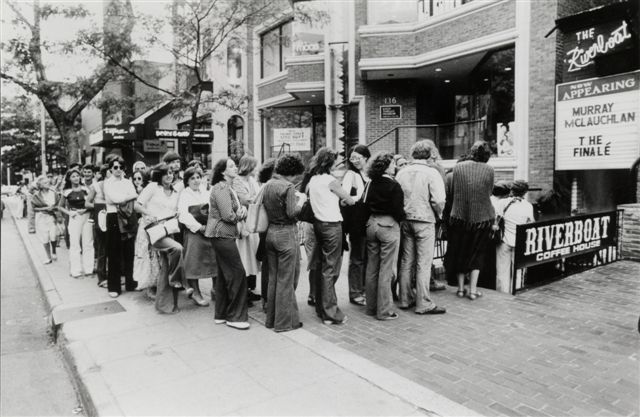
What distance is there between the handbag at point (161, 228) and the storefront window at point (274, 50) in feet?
46.9

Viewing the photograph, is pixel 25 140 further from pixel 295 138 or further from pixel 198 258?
pixel 198 258

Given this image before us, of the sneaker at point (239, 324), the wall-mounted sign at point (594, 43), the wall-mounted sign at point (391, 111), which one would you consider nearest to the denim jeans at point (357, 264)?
the sneaker at point (239, 324)

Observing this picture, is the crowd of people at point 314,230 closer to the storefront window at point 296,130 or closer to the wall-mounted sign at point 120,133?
the storefront window at point 296,130

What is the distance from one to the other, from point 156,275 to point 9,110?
3445 cm

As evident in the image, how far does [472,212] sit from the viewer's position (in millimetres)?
6531

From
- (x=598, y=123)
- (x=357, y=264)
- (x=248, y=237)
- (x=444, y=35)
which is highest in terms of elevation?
(x=444, y=35)

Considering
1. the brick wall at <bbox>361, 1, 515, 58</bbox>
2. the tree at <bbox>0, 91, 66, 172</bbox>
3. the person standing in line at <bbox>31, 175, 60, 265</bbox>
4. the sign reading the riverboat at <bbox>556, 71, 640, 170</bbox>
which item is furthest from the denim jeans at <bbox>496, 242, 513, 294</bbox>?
the tree at <bbox>0, 91, 66, 172</bbox>

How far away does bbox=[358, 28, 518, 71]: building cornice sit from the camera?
12.7 m

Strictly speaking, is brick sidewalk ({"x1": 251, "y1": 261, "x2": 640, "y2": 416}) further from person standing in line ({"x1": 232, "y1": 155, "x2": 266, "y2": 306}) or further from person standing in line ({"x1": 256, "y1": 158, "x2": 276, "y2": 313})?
person standing in line ({"x1": 232, "y1": 155, "x2": 266, "y2": 306})

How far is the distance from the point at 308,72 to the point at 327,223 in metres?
13.5

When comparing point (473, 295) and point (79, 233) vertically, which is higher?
point (79, 233)

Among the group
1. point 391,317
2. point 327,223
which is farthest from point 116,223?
point 391,317

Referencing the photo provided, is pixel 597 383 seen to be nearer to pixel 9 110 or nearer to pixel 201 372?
pixel 201 372

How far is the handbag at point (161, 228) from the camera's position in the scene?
252 inches
